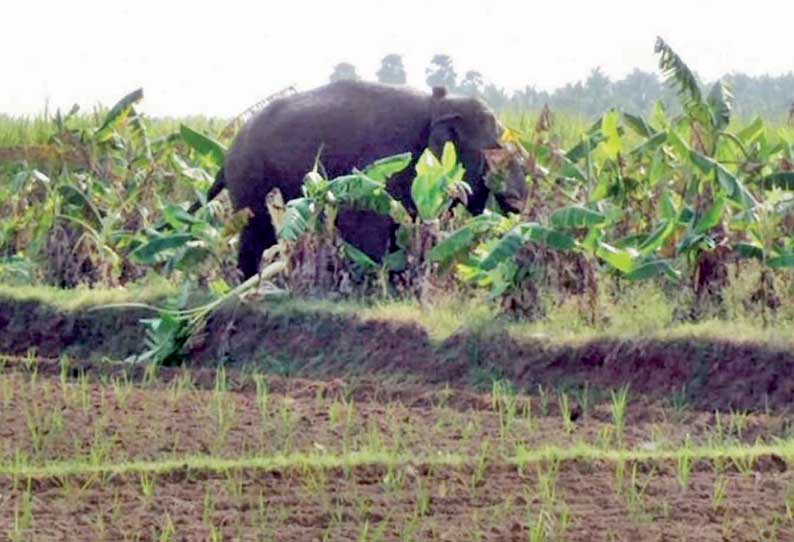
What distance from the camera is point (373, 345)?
9.58m

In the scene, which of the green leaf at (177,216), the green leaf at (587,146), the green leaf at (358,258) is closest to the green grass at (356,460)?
the green leaf at (587,146)

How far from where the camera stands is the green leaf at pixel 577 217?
870cm

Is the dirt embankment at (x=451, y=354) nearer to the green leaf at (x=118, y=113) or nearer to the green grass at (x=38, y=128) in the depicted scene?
the green leaf at (x=118, y=113)

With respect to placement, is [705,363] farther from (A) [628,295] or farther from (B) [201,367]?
(B) [201,367]

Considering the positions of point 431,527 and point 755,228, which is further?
point 755,228

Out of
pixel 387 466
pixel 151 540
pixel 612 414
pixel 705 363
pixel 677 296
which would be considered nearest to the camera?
pixel 151 540

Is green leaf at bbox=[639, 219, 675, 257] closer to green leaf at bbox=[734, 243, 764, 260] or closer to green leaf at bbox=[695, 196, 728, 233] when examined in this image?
green leaf at bbox=[695, 196, 728, 233]

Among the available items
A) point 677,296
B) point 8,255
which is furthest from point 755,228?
point 8,255

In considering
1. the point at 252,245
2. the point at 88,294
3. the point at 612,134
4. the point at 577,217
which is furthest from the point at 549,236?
the point at 88,294

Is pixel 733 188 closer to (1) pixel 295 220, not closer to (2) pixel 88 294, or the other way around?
(1) pixel 295 220

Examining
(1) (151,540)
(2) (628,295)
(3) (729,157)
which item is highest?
(3) (729,157)

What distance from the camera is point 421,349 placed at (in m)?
9.31

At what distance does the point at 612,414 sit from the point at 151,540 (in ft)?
9.29

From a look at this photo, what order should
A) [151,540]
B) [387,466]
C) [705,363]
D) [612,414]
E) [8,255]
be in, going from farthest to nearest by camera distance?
[8,255] < [705,363] < [612,414] < [387,466] < [151,540]
